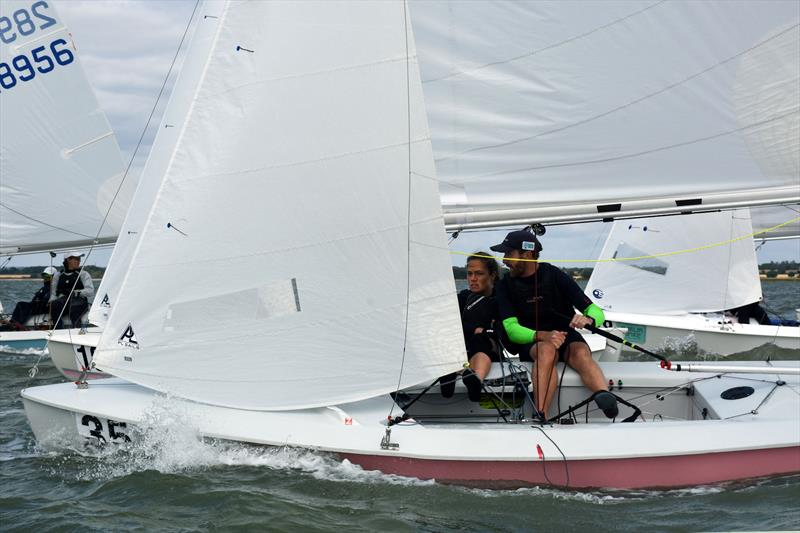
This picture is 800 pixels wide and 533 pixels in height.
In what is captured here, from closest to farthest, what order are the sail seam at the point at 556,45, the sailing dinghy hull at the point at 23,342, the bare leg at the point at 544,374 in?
the sail seam at the point at 556,45, the bare leg at the point at 544,374, the sailing dinghy hull at the point at 23,342

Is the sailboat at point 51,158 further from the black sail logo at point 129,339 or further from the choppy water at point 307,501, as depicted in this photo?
the choppy water at point 307,501

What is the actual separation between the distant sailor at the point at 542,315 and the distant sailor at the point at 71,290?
7122 millimetres

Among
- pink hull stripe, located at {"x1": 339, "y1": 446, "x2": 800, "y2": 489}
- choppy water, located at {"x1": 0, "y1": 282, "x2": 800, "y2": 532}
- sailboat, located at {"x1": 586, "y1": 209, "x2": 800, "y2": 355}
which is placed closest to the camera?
choppy water, located at {"x1": 0, "y1": 282, "x2": 800, "y2": 532}

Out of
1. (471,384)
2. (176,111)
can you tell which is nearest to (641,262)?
(471,384)

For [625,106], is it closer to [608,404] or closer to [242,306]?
[608,404]

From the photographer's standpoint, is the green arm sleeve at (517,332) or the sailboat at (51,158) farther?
the sailboat at (51,158)

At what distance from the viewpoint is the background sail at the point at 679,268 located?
38.1 feet

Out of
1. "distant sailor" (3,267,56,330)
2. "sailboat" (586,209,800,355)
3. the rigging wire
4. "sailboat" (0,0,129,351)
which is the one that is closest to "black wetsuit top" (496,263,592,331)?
the rigging wire

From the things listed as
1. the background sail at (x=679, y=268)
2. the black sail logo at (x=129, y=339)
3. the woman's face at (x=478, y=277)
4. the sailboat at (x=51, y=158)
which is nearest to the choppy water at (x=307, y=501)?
the black sail logo at (x=129, y=339)

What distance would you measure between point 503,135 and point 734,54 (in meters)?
1.29

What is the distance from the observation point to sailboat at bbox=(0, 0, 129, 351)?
1130 cm

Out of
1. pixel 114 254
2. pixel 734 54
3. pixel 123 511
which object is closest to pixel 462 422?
pixel 123 511

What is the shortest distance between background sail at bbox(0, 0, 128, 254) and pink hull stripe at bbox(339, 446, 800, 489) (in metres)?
8.35

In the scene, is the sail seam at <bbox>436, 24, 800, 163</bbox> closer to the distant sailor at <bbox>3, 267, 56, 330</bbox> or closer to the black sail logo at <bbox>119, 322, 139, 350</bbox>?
the black sail logo at <bbox>119, 322, 139, 350</bbox>
